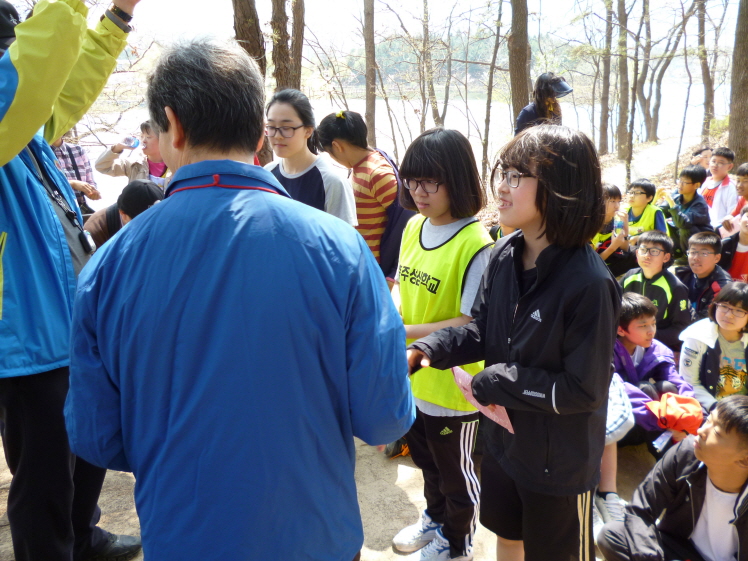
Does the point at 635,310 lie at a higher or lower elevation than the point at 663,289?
higher

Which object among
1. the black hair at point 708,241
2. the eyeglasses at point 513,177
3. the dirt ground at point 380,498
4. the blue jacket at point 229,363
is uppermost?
the eyeglasses at point 513,177

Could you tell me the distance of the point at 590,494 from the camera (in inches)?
64.0

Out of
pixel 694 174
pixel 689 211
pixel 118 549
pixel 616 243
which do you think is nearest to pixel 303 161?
pixel 118 549

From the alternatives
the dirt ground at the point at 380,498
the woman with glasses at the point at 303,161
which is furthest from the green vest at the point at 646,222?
the woman with glasses at the point at 303,161

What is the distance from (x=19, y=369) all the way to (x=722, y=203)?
788cm

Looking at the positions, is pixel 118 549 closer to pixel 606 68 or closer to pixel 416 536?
pixel 416 536

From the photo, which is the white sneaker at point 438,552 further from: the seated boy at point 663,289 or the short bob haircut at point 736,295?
the seated boy at point 663,289

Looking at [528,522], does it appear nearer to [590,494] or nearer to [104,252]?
[590,494]

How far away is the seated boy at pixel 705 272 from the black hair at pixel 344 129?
300 centimetres

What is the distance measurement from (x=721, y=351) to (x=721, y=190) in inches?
A: 191

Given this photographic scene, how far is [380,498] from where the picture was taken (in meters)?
2.79

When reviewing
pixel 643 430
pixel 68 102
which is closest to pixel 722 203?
pixel 643 430

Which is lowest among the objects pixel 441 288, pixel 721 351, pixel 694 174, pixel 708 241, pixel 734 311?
pixel 721 351

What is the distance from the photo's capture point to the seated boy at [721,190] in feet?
22.9
